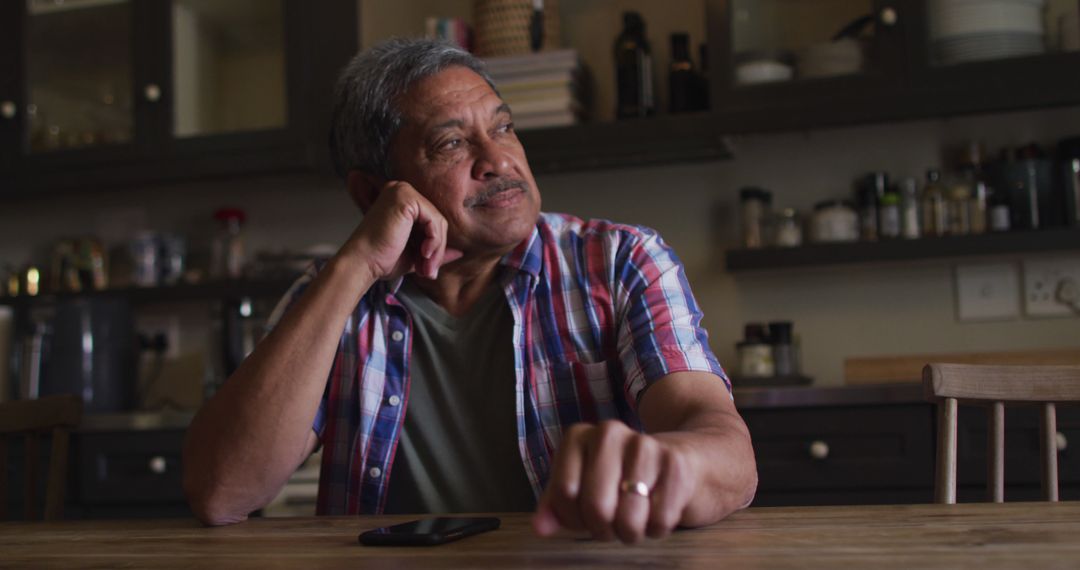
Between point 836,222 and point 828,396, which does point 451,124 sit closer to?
point 828,396

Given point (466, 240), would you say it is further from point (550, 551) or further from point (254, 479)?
point (550, 551)

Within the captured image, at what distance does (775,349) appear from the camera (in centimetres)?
244

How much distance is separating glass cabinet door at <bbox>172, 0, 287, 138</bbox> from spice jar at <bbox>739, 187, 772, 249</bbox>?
1.18 m

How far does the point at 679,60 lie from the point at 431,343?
134 cm

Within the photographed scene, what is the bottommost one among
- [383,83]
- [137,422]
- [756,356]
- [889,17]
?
[137,422]

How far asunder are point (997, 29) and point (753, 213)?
0.66m

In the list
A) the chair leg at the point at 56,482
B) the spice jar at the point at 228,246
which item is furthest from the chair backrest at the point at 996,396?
the spice jar at the point at 228,246

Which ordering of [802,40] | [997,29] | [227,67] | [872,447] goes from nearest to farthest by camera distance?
[872,447] < [997,29] < [802,40] < [227,67]

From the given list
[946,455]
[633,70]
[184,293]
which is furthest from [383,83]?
[184,293]

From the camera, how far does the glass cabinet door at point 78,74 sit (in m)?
2.79

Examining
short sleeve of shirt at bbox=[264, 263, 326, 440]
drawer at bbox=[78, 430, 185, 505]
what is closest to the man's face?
short sleeve of shirt at bbox=[264, 263, 326, 440]

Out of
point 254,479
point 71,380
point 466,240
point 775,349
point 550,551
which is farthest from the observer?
point 71,380

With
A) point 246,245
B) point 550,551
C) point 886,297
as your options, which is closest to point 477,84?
point 550,551

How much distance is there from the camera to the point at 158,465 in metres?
2.36
